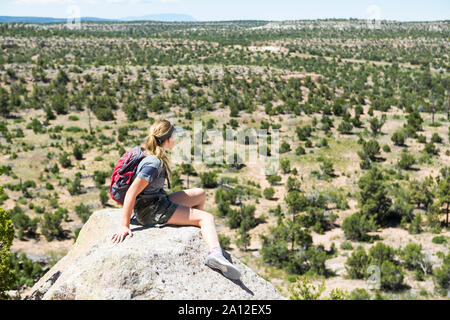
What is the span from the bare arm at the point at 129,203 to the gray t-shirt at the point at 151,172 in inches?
2.9

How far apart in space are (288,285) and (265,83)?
3869 cm

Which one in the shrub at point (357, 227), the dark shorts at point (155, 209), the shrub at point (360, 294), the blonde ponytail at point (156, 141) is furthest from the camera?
the shrub at point (357, 227)

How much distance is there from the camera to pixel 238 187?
1001 inches

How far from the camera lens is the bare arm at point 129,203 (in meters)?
4.59

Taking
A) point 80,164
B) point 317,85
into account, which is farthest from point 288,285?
point 317,85

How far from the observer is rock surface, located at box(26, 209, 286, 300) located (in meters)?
4.17

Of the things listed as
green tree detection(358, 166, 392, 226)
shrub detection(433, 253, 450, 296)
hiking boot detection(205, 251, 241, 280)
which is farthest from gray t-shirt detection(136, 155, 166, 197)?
green tree detection(358, 166, 392, 226)

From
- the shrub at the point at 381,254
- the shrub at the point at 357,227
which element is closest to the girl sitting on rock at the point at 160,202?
the shrub at the point at 381,254

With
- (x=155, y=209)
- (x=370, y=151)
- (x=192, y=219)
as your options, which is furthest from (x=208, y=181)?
(x=155, y=209)

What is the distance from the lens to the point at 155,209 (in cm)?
506

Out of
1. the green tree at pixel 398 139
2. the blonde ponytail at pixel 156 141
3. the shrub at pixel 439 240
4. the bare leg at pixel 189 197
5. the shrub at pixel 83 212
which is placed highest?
the blonde ponytail at pixel 156 141

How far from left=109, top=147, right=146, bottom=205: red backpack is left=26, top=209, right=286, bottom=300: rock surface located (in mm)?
601

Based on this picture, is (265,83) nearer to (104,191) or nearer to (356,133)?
(356,133)

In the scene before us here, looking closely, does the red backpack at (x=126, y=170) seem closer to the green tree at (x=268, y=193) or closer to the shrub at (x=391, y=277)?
the shrub at (x=391, y=277)
